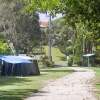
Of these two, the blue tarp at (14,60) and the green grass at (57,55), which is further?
the green grass at (57,55)

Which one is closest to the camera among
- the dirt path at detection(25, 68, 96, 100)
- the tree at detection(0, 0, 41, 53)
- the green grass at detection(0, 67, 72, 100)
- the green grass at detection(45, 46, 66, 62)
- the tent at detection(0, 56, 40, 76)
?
the dirt path at detection(25, 68, 96, 100)

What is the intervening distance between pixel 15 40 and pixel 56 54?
35.9 meters

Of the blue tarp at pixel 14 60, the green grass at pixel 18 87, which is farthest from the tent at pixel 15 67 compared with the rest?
the green grass at pixel 18 87

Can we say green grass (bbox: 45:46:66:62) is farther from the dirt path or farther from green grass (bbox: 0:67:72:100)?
the dirt path

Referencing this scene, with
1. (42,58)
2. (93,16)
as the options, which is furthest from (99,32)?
(42,58)

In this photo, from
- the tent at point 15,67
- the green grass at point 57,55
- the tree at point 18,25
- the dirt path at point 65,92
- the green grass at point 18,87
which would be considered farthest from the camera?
the green grass at point 57,55

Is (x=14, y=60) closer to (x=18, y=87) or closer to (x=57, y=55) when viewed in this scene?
(x=18, y=87)

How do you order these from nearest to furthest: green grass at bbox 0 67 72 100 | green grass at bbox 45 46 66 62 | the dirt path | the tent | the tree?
the dirt path → green grass at bbox 0 67 72 100 → the tent → the tree → green grass at bbox 45 46 66 62

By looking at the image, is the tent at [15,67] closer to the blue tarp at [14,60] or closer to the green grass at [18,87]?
the blue tarp at [14,60]

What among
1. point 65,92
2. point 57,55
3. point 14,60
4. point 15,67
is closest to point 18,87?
point 65,92

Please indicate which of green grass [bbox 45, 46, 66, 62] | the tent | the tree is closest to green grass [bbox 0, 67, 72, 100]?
the tent

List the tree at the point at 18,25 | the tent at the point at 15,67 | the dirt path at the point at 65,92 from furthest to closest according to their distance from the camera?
the tree at the point at 18,25 → the tent at the point at 15,67 → the dirt path at the point at 65,92

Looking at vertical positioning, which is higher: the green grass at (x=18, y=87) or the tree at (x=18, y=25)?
the tree at (x=18, y=25)

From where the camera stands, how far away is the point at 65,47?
384ft
